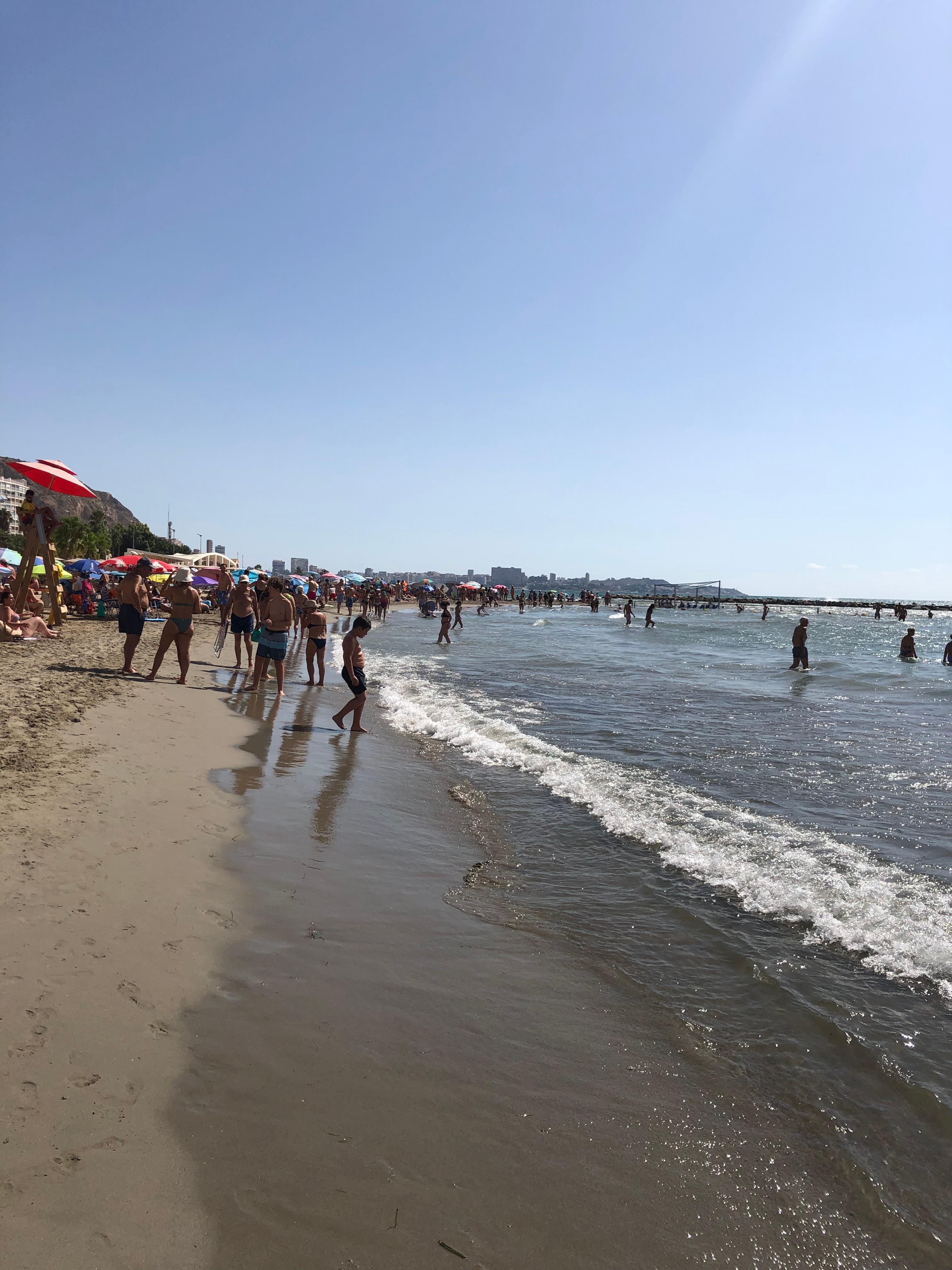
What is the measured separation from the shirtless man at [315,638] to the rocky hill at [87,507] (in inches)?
5390

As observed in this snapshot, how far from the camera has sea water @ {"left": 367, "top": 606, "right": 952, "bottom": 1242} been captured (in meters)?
2.90

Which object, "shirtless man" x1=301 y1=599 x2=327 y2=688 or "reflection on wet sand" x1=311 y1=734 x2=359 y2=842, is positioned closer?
"reflection on wet sand" x1=311 y1=734 x2=359 y2=842

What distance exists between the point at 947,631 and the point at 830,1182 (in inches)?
3267

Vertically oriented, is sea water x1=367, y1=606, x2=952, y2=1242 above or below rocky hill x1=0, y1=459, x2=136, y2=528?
below

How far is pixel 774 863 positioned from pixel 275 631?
25.3 ft

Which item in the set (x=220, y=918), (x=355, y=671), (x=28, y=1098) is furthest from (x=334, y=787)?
(x=28, y=1098)

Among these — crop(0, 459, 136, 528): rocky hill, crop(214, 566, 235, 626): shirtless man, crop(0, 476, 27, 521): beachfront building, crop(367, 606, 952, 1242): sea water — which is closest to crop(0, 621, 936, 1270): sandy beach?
crop(367, 606, 952, 1242): sea water

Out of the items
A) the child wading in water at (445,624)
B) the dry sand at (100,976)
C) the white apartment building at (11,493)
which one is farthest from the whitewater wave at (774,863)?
the white apartment building at (11,493)

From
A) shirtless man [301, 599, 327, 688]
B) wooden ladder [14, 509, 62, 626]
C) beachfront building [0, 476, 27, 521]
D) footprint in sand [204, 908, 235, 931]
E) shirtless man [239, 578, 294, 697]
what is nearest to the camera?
footprint in sand [204, 908, 235, 931]

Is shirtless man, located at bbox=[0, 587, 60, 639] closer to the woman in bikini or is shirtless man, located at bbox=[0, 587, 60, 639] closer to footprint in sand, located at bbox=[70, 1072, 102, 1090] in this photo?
the woman in bikini

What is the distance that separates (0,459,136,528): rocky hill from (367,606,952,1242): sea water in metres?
142

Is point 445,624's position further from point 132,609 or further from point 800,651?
point 132,609

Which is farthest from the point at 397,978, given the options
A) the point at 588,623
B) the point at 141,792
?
the point at 588,623

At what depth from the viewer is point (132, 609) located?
1039cm
